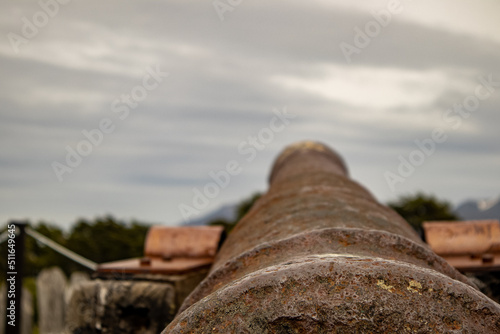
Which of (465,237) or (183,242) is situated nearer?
(465,237)

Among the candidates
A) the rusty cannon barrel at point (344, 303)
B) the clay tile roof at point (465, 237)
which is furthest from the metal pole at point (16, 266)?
the rusty cannon barrel at point (344, 303)

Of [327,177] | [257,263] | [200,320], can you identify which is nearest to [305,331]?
[200,320]

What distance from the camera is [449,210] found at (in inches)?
580

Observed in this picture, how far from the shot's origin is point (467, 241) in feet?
11.6

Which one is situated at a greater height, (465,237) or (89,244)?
(465,237)

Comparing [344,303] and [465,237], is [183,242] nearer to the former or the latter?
[465,237]

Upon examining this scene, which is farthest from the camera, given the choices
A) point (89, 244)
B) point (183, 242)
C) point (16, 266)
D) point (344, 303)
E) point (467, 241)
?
point (89, 244)

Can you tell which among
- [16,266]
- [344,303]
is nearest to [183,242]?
[16,266]

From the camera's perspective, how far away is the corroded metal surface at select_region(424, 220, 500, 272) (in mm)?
3467

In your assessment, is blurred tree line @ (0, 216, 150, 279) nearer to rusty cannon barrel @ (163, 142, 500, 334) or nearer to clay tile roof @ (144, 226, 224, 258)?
clay tile roof @ (144, 226, 224, 258)

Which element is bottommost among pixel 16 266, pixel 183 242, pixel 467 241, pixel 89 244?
pixel 89 244

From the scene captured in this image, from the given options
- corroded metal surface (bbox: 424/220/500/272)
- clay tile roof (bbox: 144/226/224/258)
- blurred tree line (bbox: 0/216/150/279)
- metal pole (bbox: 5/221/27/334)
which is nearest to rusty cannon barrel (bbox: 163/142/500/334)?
Result: corroded metal surface (bbox: 424/220/500/272)

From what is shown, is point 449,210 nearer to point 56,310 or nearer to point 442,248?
point 56,310

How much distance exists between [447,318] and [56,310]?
26.4 ft
